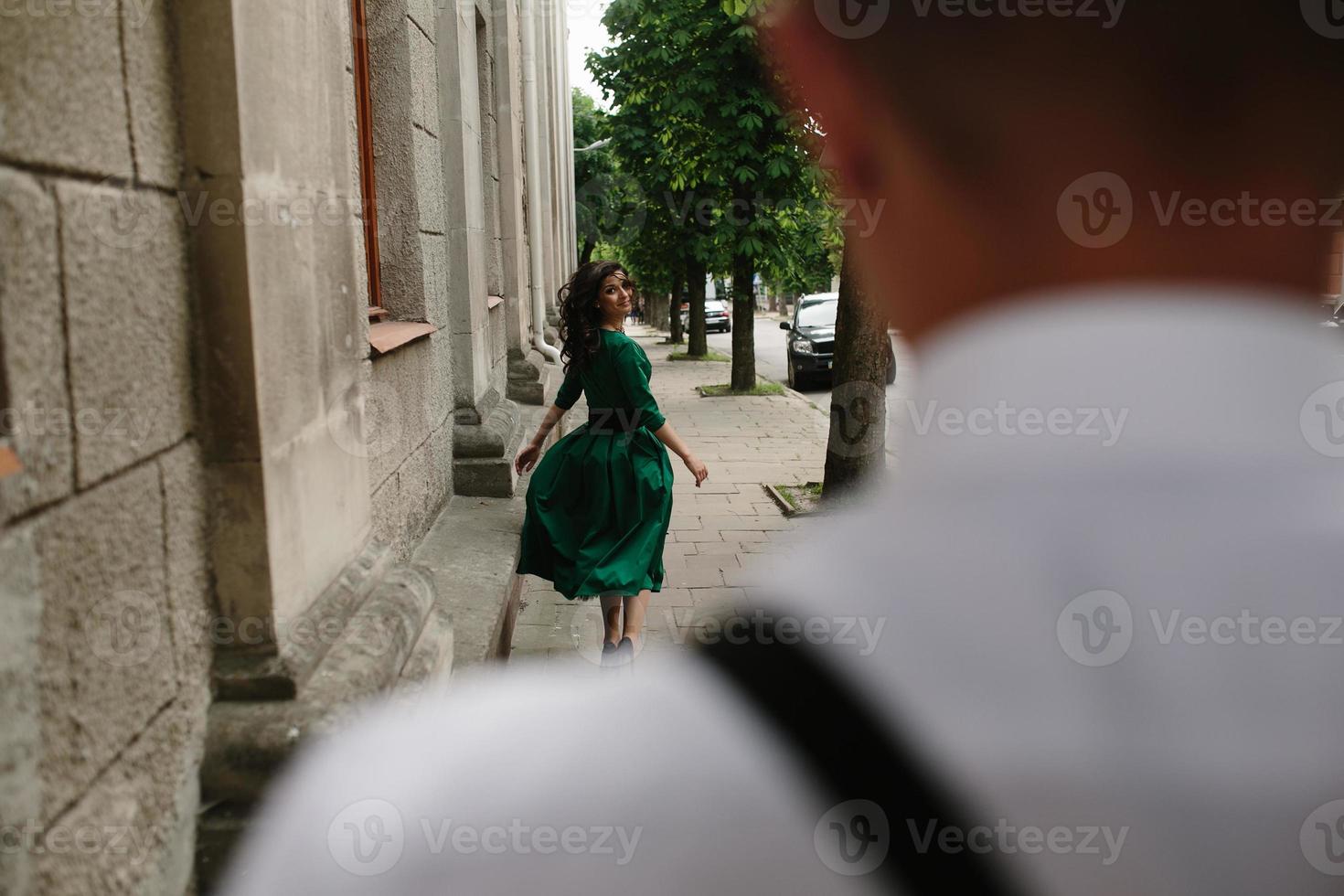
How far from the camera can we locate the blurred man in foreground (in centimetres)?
58

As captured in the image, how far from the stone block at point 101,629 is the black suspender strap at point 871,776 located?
3.58 feet

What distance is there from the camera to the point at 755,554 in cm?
736

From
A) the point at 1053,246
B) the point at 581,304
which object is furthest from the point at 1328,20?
the point at 581,304

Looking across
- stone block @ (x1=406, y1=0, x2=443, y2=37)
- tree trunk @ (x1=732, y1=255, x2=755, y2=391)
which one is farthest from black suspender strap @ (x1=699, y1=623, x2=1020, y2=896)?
tree trunk @ (x1=732, y1=255, x2=755, y2=391)

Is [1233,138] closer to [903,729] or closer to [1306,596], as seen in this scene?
[1306,596]

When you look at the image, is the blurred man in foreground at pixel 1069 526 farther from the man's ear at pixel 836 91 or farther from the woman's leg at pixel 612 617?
the woman's leg at pixel 612 617

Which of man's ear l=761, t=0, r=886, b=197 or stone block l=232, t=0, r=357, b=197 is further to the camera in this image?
stone block l=232, t=0, r=357, b=197

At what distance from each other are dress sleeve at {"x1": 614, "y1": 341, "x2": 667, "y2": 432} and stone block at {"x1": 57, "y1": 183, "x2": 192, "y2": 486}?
316cm

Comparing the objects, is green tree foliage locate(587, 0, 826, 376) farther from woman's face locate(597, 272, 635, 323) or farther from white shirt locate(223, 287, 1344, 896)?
white shirt locate(223, 287, 1344, 896)

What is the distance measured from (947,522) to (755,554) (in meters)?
6.75

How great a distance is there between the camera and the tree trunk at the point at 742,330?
663 inches

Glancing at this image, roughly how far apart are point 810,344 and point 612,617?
50.1 ft

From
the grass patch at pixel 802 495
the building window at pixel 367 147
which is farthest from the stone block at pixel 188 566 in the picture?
the grass patch at pixel 802 495

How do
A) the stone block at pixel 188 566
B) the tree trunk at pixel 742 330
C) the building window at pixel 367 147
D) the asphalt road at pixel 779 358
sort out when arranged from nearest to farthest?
the asphalt road at pixel 779 358
the stone block at pixel 188 566
the building window at pixel 367 147
the tree trunk at pixel 742 330
